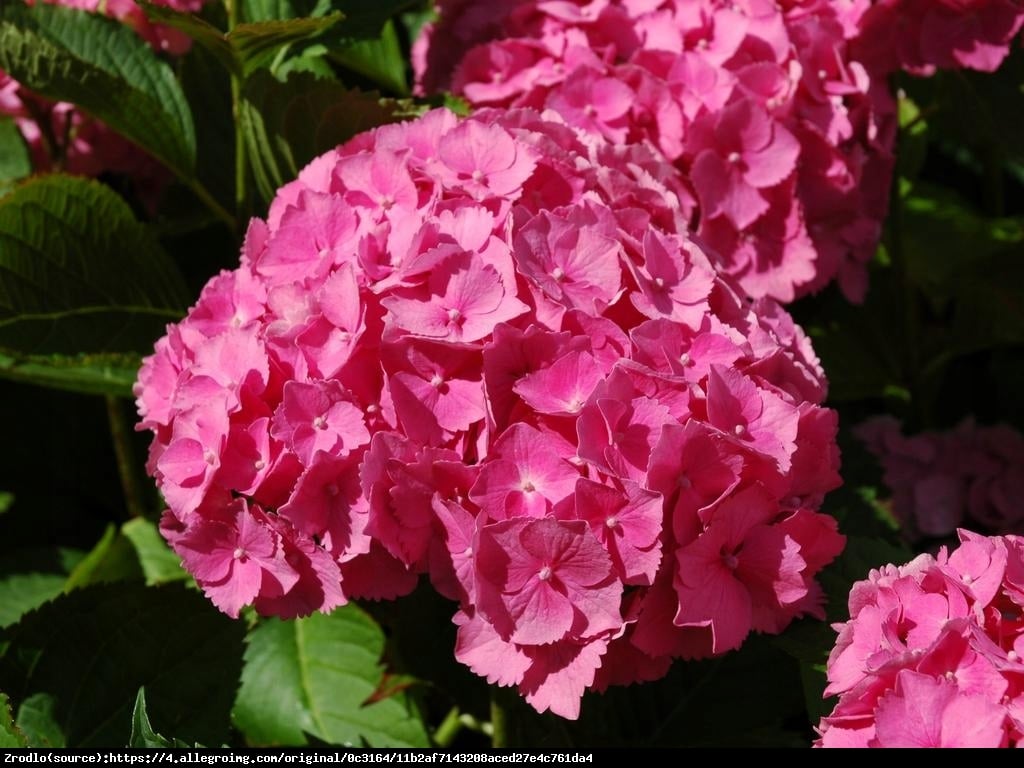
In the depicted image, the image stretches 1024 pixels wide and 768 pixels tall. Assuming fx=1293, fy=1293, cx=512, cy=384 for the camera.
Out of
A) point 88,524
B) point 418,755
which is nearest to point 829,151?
point 418,755

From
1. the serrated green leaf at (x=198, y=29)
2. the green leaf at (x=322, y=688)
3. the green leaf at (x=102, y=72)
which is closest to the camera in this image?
the serrated green leaf at (x=198, y=29)

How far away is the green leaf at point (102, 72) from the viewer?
1.45 meters

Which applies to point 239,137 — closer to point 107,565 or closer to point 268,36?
point 268,36

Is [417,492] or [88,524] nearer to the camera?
[417,492]

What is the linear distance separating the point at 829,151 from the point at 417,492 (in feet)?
2.47

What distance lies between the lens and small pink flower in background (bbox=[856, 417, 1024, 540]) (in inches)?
76.2

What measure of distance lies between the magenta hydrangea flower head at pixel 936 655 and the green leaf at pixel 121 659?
26.7 inches

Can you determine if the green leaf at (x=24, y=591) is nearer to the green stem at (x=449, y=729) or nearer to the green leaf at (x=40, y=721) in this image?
the green leaf at (x=40, y=721)

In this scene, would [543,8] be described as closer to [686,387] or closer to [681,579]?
[686,387]

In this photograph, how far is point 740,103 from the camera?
1.49m

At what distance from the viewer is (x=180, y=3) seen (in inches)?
70.2

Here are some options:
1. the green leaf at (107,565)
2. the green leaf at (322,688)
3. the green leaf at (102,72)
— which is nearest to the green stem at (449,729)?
the green leaf at (322,688)

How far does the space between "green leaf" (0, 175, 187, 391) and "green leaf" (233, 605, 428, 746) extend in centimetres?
42

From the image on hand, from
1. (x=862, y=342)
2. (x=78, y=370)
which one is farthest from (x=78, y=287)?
(x=862, y=342)
